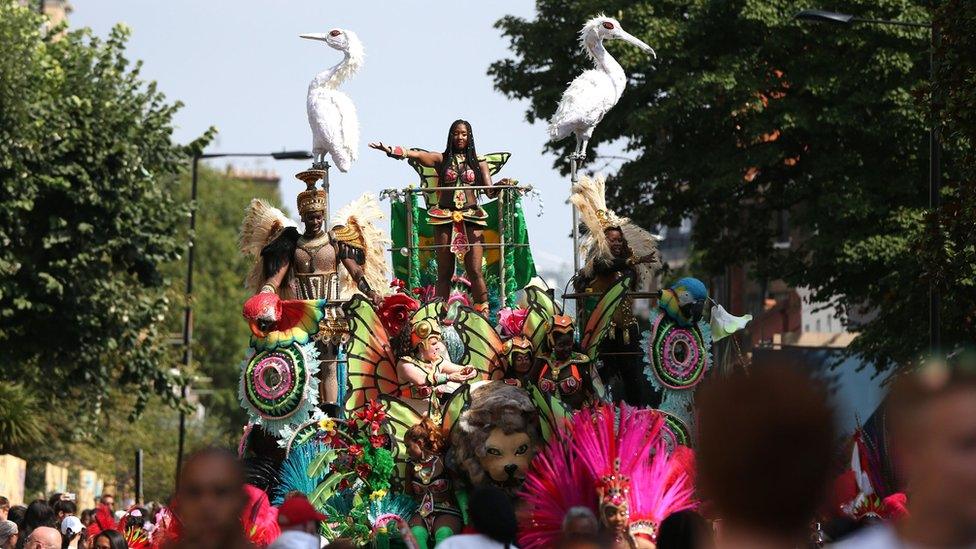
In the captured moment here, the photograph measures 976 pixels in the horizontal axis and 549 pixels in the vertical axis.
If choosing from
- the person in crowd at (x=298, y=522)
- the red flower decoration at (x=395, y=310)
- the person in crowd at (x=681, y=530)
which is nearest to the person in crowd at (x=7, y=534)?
the red flower decoration at (x=395, y=310)

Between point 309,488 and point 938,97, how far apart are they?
27.8 ft

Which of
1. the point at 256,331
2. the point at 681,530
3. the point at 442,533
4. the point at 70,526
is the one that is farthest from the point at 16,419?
the point at 681,530

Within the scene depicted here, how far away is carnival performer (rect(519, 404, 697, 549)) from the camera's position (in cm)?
1066

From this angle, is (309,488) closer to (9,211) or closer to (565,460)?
(565,460)

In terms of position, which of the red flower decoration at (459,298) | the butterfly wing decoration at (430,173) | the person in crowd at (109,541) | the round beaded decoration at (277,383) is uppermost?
the butterfly wing decoration at (430,173)

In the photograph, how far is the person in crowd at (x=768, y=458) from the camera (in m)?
3.88

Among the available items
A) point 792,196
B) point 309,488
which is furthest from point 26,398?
point 309,488

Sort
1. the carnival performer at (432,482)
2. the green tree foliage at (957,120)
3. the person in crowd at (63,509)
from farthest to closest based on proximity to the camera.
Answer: the green tree foliage at (957,120), the person in crowd at (63,509), the carnival performer at (432,482)

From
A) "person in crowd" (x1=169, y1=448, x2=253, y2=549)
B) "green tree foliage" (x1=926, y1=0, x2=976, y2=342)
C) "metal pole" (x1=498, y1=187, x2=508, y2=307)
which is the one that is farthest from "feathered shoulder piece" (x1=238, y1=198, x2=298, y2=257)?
"person in crowd" (x1=169, y1=448, x2=253, y2=549)

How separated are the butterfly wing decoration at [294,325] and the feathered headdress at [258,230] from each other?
1.13 m

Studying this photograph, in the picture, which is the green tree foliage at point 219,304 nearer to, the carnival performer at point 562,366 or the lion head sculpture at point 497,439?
the carnival performer at point 562,366

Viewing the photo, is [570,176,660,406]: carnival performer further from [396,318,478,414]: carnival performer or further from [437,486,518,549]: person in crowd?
[437,486,518,549]: person in crowd

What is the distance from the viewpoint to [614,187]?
31.1 meters

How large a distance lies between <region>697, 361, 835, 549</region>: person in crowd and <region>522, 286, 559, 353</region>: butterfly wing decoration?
10.2 metres
